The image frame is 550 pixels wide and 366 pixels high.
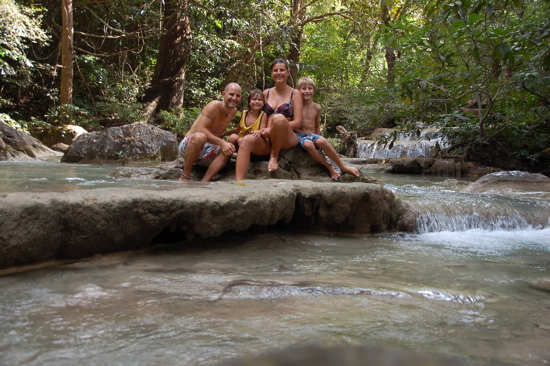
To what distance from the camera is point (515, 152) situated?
8797 millimetres

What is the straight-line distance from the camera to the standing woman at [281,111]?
4340 mm

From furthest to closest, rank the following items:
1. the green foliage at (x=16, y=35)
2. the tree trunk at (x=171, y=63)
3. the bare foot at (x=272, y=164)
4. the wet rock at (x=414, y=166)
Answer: the tree trunk at (x=171, y=63)
the green foliage at (x=16, y=35)
the wet rock at (x=414, y=166)
the bare foot at (x=272, y=164)

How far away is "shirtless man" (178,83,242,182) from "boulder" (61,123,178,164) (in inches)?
140

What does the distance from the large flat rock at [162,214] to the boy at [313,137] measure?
107 cm

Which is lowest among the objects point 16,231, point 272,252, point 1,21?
point 272,252

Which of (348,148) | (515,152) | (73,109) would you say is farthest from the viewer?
(348,148)

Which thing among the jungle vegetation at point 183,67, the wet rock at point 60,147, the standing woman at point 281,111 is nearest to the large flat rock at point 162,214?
the standing woman at point 281,111

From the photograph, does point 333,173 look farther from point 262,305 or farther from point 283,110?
point 262,305

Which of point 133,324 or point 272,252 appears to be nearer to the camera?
point 133,324

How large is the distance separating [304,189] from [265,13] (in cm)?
756

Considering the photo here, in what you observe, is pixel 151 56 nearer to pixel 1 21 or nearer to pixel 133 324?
pixel 1 21

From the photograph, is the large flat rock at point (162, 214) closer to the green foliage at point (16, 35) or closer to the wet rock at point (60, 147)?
the wet rock at point (60, 147)

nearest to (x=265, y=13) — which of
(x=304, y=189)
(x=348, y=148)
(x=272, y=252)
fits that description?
(x=348, y=148)

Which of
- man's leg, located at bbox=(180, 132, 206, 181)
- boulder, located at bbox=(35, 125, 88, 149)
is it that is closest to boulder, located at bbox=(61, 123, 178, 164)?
boulder, located at bbox=(35, 125, 88, 149)
